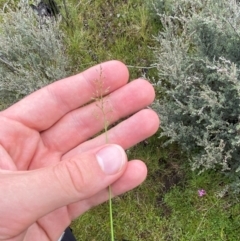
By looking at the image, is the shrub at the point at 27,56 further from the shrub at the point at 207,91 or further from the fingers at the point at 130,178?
the fingers at the point at 130,178

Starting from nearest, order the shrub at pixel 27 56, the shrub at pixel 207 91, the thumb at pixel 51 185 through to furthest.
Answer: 1. the thumb at pixel 51 185
2. the shrub at pixel 207 91
3. the shrub at pixel 27 56

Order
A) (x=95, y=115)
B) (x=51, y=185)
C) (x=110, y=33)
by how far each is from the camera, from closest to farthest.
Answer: (x=51, y=185) → (x=95, y=115) → (x=110, y=33)

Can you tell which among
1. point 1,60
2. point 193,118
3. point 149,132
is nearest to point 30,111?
point 149,132

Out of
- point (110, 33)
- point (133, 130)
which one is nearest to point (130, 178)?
point (133, 130)

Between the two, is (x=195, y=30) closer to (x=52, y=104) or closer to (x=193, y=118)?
(x=193, y=118)

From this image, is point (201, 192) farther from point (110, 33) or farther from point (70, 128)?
point (110, 33)

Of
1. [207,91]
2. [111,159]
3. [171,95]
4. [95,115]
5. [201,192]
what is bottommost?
[201,192]

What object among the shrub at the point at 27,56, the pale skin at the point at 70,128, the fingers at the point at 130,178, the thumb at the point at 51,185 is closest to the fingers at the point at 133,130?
the pale skin at the point at 70,128

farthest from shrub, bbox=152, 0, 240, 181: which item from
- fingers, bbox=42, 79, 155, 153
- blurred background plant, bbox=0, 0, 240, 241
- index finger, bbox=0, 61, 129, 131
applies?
index finger, bbox=0, 61, 129, 131
